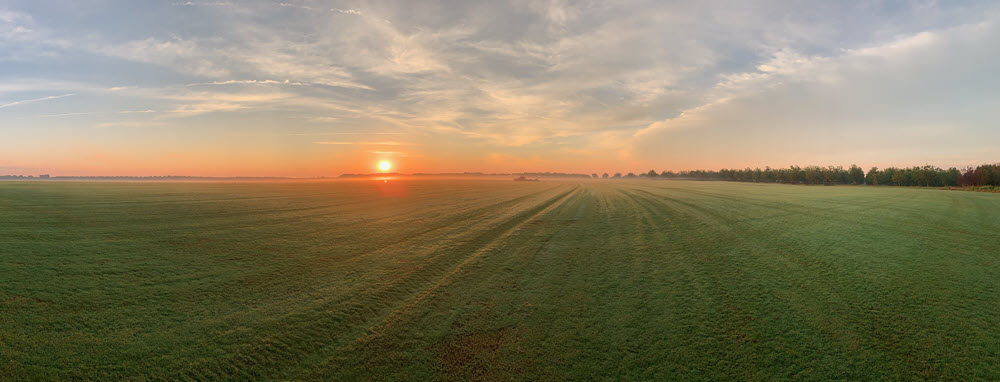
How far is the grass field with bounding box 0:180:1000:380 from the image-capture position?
14.4ft

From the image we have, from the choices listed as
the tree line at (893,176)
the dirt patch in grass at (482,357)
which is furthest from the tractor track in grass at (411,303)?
the tree line at (893,176)

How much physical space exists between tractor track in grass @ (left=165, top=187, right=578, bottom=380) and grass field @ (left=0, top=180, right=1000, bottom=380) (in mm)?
29

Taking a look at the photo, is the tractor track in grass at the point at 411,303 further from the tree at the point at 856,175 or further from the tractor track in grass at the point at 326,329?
the tree at the point at 856,175

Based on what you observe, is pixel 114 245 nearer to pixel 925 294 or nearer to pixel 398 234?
pixel 398 234

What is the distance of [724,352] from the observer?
15.2ft

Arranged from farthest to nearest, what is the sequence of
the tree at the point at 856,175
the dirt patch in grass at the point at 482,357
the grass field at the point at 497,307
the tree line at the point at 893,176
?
the tree at the point at 856,175 → the tree line at the point at 893,176 → the grass field at the point at 497,307 → the dirt patch in grass at the point at 482,357

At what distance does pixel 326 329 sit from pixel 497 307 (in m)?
2.69

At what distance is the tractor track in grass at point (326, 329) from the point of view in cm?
432

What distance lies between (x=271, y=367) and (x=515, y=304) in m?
3.66

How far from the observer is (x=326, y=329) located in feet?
17.3

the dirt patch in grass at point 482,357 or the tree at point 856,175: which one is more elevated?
the tree at point 856,175

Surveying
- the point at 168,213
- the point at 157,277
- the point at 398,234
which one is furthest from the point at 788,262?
the point at 168,213

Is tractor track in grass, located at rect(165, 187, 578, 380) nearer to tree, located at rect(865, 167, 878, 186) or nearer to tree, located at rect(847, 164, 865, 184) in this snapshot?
tree, located at rect(865, 167, 878, 186)

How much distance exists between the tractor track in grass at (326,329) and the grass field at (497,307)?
0.10 ft
